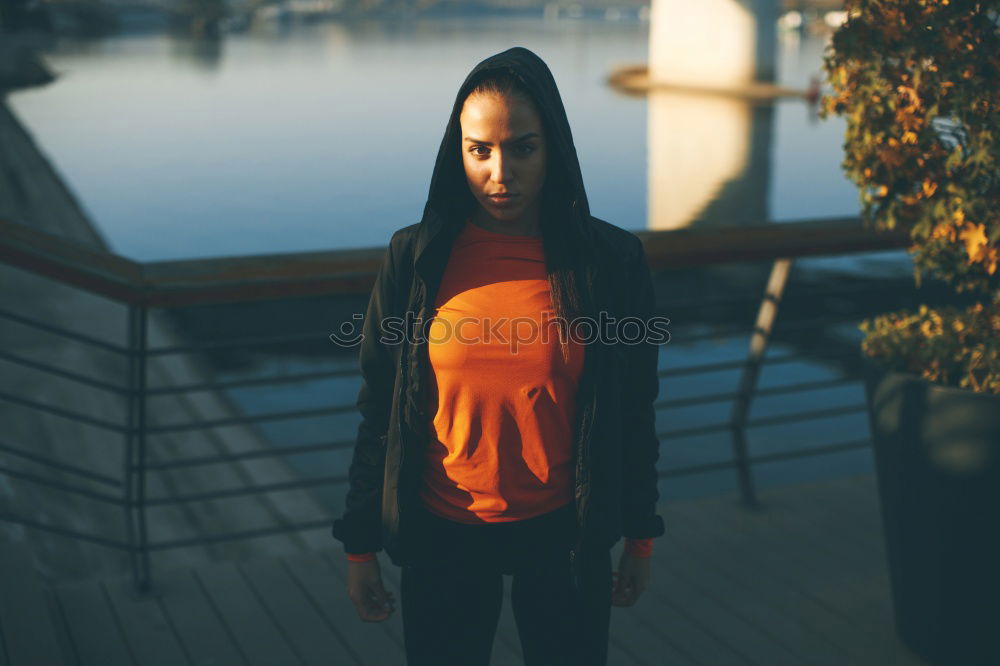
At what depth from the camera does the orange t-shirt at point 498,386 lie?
1.94 meters

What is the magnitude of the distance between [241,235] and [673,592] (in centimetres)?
2107

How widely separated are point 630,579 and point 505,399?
0.48 m

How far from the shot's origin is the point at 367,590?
2.15 metres

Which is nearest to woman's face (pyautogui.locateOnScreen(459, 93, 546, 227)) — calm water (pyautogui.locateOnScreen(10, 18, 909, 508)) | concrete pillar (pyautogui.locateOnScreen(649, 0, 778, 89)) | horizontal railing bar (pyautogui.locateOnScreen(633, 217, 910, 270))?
horizontal railing bar (pyautogui.locateOnScreen(633, 217, 910, 270))

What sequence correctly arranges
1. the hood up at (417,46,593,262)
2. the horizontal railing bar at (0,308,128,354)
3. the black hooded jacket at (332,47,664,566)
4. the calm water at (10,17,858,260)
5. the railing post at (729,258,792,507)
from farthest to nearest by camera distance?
1. the calm water at (10,17,858,260)
2. the railing post at (729,258,792,507)
3. the horizontal railing bar at (0,308,128,354)
4. the black hooded jacket at (332,47,664,566)
5. the hood up at (417,46,593,262)

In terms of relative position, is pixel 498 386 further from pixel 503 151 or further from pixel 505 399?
pixel 503 151

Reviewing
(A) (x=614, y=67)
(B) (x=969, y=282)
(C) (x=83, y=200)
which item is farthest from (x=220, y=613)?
(A) (x=614, y=67)

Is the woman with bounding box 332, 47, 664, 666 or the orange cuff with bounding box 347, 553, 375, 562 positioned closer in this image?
the woman with bounding box 332, 47, 664, 666

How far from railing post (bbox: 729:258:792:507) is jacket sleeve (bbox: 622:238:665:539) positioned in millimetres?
1966

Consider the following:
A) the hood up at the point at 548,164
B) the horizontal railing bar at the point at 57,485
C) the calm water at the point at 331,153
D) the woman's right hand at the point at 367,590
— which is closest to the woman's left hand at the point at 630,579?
the woman's right hand at the point at 367,590

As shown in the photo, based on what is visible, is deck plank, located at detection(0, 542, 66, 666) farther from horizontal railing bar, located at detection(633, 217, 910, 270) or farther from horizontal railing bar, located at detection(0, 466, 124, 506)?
horizontal railing bar, located at detection(633, 217, 910, 270)

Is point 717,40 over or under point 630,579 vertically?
over

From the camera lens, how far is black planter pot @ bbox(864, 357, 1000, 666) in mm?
2752

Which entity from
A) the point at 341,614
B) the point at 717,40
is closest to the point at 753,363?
the point at 341,614
